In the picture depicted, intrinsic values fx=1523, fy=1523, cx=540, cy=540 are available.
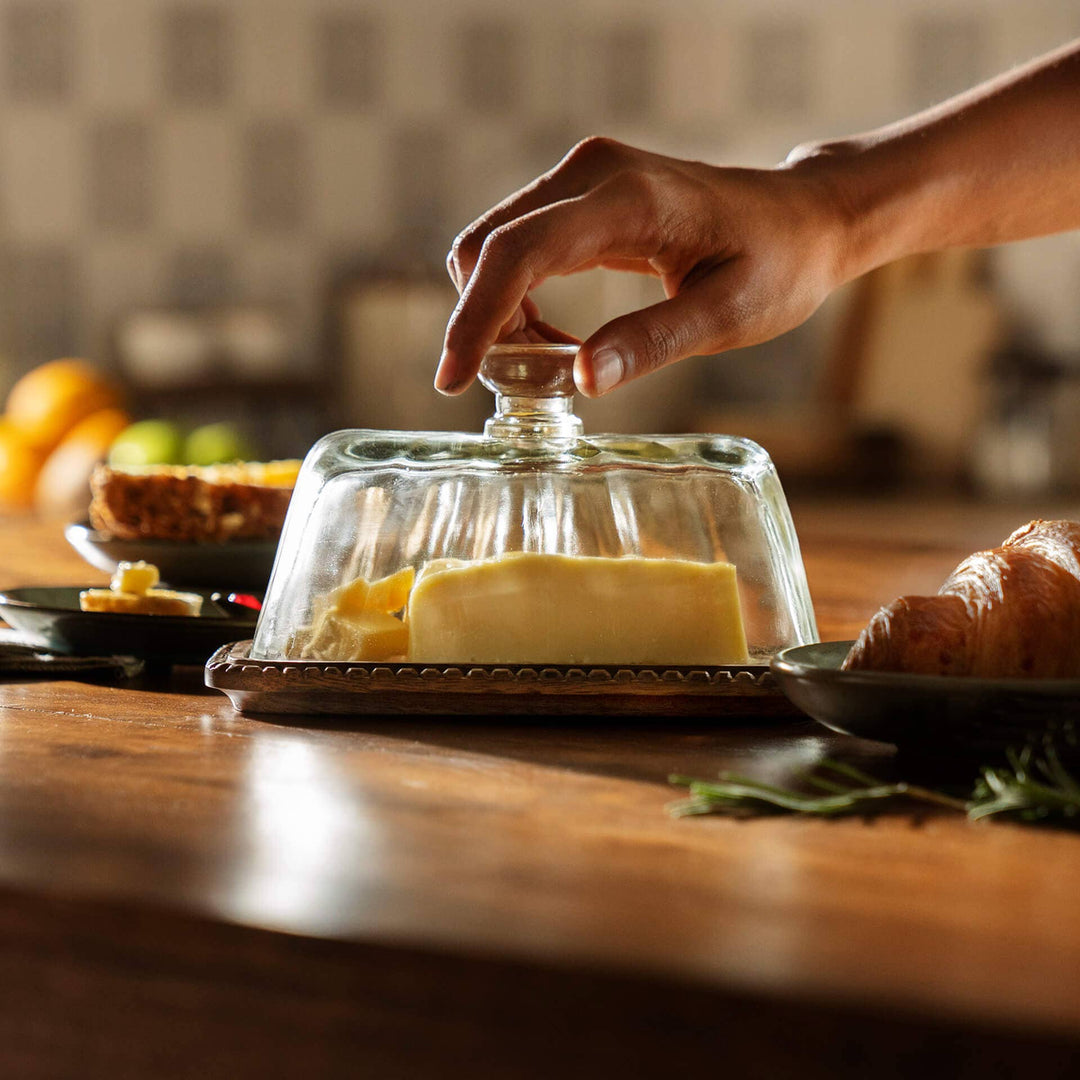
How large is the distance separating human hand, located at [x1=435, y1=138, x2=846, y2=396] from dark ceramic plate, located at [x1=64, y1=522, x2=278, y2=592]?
31 centimetres

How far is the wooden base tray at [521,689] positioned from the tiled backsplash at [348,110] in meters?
3.93

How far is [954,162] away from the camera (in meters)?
0.84

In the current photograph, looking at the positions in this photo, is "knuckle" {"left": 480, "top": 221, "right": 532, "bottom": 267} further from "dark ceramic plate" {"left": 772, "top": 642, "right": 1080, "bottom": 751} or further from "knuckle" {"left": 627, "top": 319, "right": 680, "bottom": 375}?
"dark ceramic plate" {"left": 772, "top": 642, "right": 1080, "bottom": 751}

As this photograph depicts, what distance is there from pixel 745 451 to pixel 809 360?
4279 millimetres

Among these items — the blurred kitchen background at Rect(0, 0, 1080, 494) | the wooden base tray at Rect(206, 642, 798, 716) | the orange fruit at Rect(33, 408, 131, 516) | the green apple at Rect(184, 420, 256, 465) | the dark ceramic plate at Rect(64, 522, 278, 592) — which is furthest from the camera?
the blurred kitchen background at Rect(0, 0, 1080, 494)

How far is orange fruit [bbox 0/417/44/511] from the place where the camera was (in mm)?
2357

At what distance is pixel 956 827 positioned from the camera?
0.45m

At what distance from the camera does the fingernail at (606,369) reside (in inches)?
25.9

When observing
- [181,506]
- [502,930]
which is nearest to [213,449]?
[181,506]

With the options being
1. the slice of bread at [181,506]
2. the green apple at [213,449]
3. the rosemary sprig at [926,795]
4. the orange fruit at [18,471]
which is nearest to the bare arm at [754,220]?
the rosemary sprig at [926,795]

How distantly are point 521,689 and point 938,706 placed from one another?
19cm

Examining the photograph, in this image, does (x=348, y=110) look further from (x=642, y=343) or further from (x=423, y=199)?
(x=642, y=343)

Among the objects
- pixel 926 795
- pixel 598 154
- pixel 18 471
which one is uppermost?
pixel 598 154

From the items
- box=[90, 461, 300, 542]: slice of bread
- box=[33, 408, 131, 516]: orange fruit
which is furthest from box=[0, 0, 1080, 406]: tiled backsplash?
box=[90, 461, 300, 542]: slice of bread
